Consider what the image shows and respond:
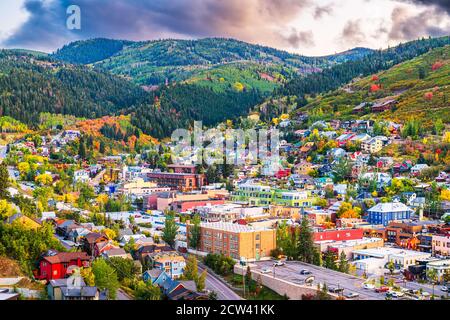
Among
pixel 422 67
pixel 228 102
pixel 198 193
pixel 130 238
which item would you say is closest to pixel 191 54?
pixel 228 102

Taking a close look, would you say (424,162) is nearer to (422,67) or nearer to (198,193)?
(198,193)

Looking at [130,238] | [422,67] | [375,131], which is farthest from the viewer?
[422,67]

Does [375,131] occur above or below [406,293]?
above

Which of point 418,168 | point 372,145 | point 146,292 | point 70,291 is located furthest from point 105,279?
point 372,145

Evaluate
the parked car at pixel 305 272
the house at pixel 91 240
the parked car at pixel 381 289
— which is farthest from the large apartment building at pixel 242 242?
the parked car at pixel 381 289

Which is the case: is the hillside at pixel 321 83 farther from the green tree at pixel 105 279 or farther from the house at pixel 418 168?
the green tree at pixel 105 279

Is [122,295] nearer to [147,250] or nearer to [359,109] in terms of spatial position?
[147,250]

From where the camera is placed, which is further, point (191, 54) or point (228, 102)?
point (191, 54)

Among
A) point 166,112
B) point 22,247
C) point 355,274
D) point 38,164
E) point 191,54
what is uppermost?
point 191,54
